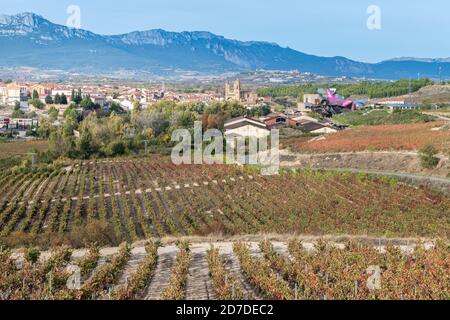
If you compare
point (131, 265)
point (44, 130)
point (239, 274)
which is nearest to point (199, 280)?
point (239, 274)

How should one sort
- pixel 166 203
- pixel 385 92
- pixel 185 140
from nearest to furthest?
pixel 166 203 < pixel 185 140 < pixel 385 92

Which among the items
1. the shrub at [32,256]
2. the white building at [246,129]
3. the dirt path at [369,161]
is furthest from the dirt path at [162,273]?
the white building at [246,129]

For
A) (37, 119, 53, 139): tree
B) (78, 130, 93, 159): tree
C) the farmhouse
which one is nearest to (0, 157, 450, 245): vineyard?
(78, 130, 93, 159): tree

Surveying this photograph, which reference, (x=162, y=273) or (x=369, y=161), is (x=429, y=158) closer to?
(x=369, y=161)

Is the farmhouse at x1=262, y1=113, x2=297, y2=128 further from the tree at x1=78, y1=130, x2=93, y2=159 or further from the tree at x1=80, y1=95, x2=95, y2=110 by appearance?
the tree at x1=80, y1=95, x2=95, y2=110

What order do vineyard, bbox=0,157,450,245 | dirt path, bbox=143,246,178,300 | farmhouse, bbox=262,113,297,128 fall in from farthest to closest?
farmhouse, bbox=262,113,297,128 → vineyard, bbox=0,157,450,245 → dirt path, bbox=143,246,178,300
